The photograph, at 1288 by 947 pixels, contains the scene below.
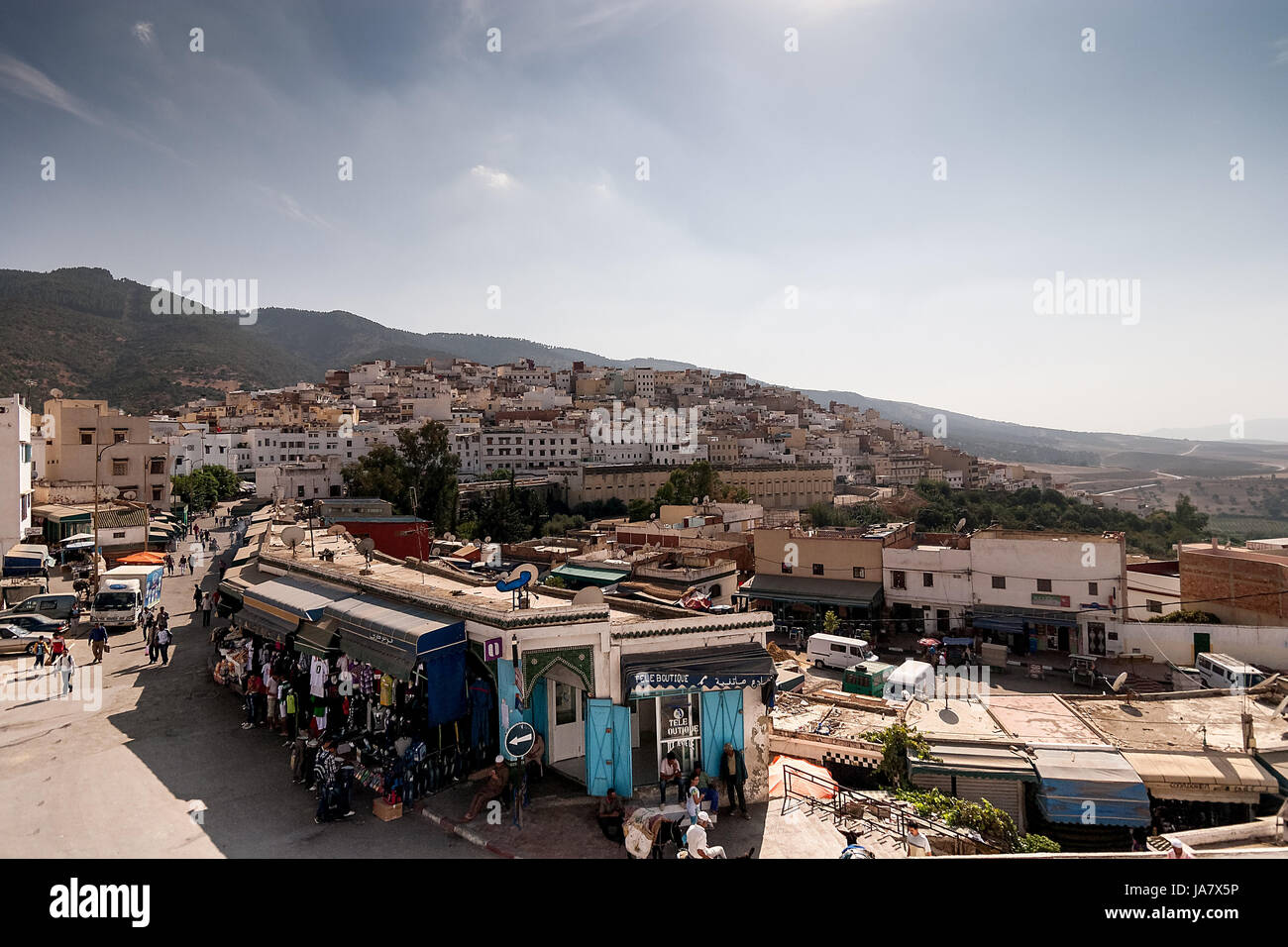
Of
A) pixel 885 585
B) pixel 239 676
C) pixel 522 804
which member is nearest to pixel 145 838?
pixel 522 804

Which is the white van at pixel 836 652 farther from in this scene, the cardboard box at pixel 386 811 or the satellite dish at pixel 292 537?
the cardboard box at pixel 386 811

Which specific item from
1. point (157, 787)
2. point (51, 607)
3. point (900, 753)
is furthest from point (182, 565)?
point (900, 753)

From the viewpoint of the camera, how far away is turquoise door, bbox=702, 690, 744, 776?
8852mm

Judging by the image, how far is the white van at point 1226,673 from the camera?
18.6 meters

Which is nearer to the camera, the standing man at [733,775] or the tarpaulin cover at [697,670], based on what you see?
the tarpaulin cover at [697,670]

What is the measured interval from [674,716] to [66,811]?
268 inches

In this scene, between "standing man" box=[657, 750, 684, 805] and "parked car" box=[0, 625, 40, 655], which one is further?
"parked car" box=[0, 625, 40, 655]

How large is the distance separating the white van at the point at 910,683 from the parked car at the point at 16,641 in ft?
64.0

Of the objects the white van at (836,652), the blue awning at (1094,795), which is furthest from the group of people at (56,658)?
the white van at (836,652)

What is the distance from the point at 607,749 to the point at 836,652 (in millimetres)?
15684

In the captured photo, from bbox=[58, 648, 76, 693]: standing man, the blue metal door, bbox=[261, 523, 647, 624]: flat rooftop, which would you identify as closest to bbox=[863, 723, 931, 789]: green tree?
bbox=[261, 523, 647, 624]: flat rooftop

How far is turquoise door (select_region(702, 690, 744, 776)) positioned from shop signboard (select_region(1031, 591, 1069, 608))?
2054cm

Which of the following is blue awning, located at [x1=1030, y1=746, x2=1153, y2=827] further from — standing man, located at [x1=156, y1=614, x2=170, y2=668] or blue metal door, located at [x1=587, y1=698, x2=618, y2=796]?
standing man, located at [x1=156, y1=614, x2=170, y2=668]
